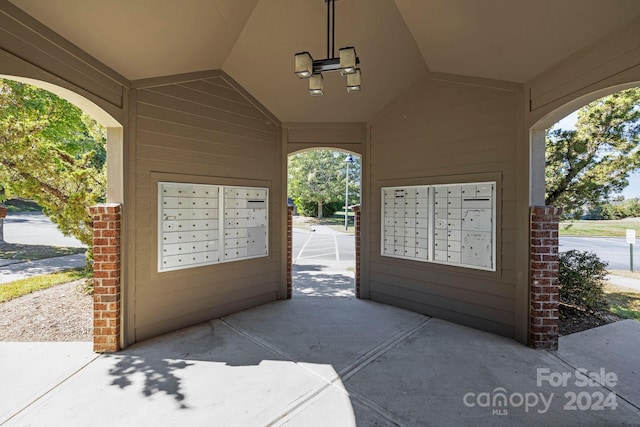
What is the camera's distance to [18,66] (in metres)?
2.11

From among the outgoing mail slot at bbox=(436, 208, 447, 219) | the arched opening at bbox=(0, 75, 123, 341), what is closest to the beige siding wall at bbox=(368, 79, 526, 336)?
the outgoing mail slot at bbox=(436, 208, 447, 219)

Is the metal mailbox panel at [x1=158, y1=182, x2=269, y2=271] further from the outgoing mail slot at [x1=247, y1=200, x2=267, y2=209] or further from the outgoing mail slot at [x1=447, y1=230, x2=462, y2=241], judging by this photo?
the outgoing mail slot at [x1=447, y1=230, x2=462, y2=241]

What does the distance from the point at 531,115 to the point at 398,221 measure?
82.9 inches

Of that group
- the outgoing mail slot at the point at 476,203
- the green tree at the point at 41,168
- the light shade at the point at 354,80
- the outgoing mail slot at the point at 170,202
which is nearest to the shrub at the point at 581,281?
the outgoing mail slot at the point at 476,203

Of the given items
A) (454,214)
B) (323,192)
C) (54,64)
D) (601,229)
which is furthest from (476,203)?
(323,192)

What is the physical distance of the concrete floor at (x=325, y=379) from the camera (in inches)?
84.0

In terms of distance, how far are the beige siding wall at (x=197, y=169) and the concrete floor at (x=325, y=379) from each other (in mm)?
409

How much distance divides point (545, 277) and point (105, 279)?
469 cm

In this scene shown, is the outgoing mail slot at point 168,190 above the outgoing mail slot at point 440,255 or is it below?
above

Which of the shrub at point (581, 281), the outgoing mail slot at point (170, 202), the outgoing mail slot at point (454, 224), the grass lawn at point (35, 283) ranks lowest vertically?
the grass lawn at point (35, 283)

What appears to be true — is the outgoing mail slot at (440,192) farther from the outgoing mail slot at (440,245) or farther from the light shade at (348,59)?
the light shade at (348,59)

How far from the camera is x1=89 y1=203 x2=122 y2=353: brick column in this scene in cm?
303

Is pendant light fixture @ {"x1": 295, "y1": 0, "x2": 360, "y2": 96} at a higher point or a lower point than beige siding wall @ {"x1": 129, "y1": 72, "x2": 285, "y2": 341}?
higher

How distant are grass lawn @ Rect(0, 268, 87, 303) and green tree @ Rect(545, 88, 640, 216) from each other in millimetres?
9049
